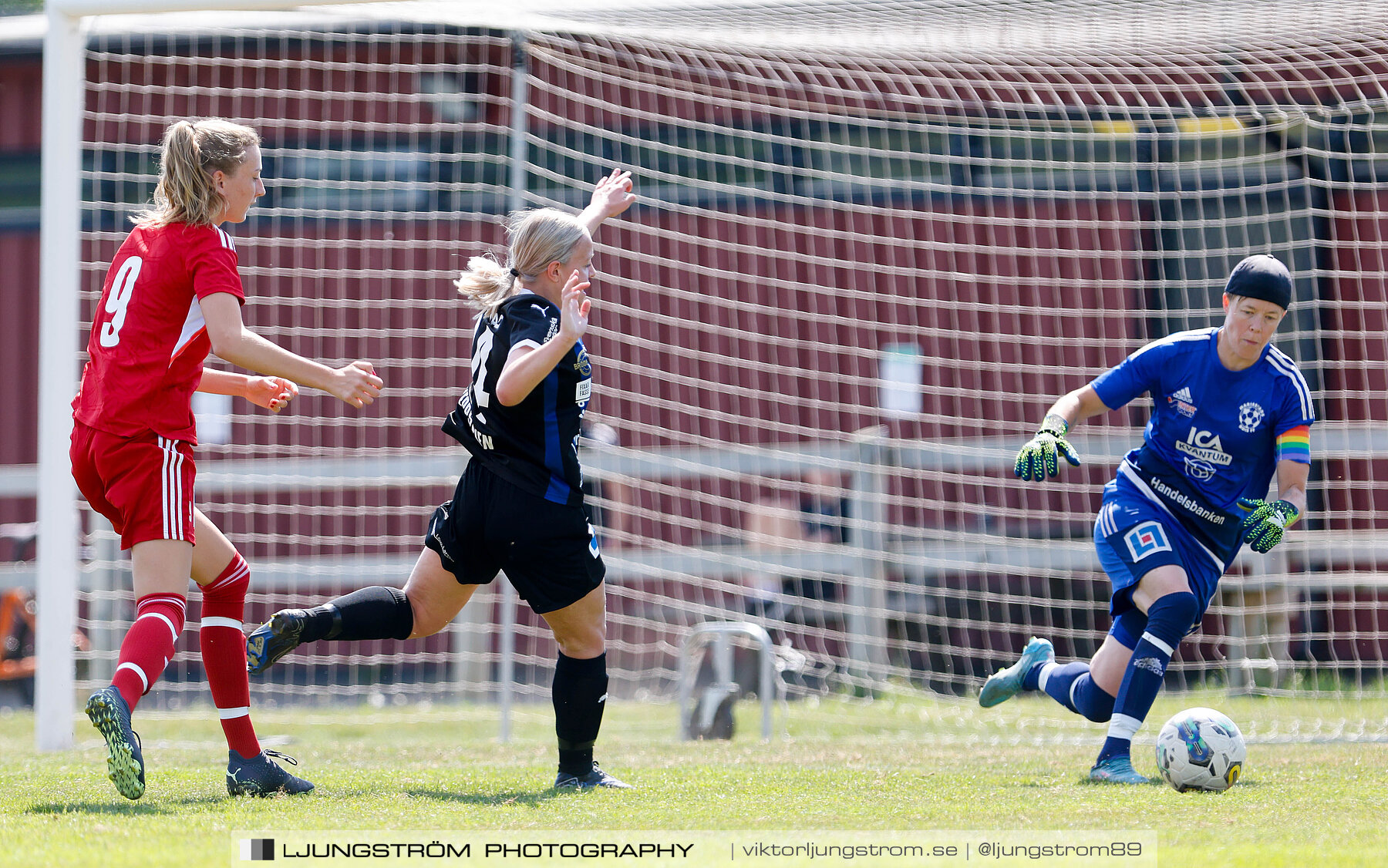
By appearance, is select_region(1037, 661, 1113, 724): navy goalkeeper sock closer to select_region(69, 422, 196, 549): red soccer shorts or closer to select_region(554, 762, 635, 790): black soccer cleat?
select_region(554, 762, 635, 790): black soccer cleat

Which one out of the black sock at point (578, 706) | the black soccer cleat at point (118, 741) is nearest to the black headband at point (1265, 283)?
the black sock at point (578, 706)

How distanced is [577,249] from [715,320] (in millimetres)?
6886

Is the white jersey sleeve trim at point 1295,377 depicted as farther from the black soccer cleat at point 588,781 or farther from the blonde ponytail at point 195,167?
the blonde ponytail at point 195,167

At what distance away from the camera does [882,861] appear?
101 inches

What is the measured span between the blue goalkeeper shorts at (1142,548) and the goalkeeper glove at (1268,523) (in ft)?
0.94

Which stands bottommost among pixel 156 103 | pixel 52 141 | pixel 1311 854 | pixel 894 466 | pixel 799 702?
pixel 799 702

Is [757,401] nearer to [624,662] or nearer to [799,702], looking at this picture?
[624,662]

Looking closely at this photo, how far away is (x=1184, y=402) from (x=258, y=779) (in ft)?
10.2

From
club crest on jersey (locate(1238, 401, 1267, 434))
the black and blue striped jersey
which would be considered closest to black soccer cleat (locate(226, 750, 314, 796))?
the black and blue striped jersey

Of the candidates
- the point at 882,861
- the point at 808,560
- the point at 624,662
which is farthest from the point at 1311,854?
the point at 624,662

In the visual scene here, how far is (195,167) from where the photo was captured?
349 centimetres

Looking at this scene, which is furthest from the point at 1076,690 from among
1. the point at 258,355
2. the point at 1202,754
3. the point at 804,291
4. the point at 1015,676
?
the point at 804,291

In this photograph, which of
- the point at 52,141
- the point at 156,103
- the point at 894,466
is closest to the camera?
the point at 52,141

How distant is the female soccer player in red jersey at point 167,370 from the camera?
338 centimetres
